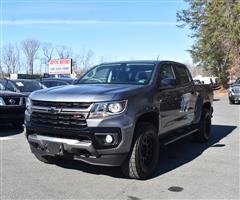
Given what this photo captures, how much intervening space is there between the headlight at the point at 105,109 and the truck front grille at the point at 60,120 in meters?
0.18

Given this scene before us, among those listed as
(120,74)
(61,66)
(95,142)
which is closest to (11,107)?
(120,74)

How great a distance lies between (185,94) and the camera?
7.73 metres

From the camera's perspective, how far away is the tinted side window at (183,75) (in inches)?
311

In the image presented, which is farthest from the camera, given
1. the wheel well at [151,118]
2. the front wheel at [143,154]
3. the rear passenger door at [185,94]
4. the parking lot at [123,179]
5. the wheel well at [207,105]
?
the wheel well at [207,105]

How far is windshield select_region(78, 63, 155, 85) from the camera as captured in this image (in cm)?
667

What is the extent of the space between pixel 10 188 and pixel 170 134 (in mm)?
3071

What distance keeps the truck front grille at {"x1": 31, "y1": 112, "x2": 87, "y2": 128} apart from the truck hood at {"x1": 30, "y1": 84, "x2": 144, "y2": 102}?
9.1 inches

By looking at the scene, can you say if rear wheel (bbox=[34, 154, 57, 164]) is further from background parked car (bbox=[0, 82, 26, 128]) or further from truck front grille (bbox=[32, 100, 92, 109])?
background parked car (bbox=[0, 82, 26, 128])

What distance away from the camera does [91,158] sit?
5516 millimetres

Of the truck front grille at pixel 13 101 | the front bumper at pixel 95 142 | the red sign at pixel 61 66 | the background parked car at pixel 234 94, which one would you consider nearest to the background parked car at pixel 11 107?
the truck front grille at pixel 13 101

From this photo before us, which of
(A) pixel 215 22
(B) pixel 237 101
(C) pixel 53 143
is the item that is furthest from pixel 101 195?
(A) pixel 215 22

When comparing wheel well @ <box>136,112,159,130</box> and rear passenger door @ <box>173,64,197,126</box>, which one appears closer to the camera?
wheel well @ <box>136,112,159,130</box>

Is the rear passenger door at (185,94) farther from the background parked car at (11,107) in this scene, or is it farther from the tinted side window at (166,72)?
the background parked car at (11,107)

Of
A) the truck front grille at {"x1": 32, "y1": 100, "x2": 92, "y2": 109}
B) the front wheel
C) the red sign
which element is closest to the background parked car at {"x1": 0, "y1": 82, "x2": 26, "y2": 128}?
the truck front grille at {"x1": 32, "y1": 100, "x2": 92, "y2": 109}
